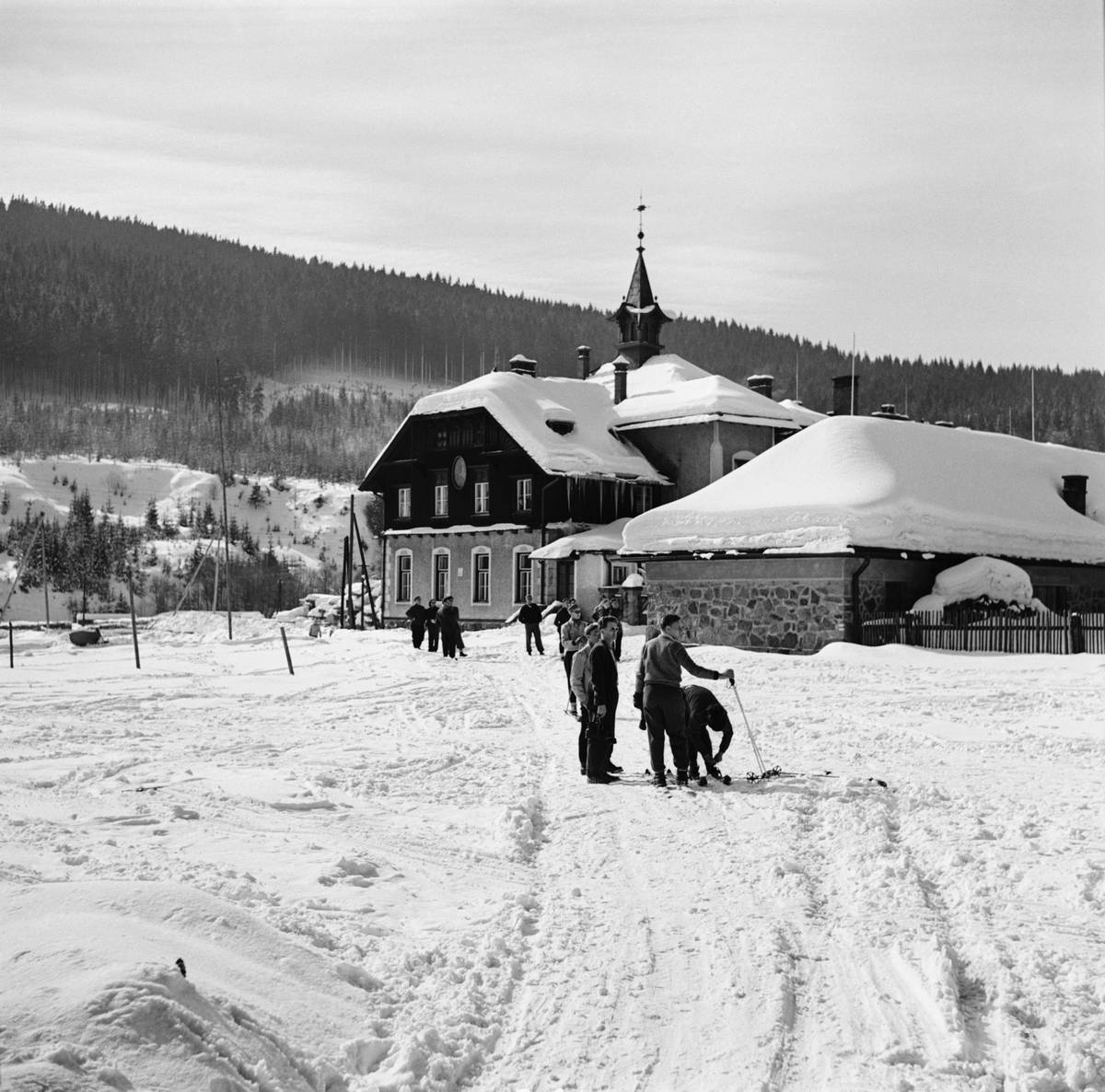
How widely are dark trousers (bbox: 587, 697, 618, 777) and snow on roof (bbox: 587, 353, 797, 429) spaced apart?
98.3ft

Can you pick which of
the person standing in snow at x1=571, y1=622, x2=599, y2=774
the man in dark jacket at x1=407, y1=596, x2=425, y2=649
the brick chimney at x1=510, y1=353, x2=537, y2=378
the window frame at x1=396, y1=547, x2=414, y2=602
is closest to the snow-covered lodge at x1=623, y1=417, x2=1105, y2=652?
the man in dark jacket at x1=407, y1=596, x2=425, y2=649

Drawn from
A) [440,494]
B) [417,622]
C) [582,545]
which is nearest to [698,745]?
[417,622]

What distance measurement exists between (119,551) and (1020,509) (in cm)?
5545

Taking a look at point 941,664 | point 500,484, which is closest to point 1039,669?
point 941,664

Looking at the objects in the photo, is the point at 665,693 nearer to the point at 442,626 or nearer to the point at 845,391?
the point at 442,626

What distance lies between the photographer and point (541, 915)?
6.91 m

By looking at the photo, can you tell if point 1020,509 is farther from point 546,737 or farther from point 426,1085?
point 426,1085

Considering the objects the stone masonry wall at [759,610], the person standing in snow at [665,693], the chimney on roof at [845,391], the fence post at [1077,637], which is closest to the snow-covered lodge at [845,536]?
the stone masonry wall at [759,610]

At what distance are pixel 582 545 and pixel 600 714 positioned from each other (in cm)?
2630

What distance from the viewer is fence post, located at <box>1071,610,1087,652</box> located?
74.3ft

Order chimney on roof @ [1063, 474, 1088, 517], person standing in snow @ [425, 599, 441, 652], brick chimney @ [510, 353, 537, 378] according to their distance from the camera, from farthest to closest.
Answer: brick chimney @ [510, 353, 537, 378] → chimney on roof @ [1063, 474, 1088, 517] → person standing in snow @ [425, 599, 441, 652]

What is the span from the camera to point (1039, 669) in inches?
822

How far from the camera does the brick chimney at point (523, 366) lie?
47972mm

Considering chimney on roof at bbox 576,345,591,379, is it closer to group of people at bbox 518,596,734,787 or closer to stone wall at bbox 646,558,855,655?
stone wall at bbox 646,558,855,655
